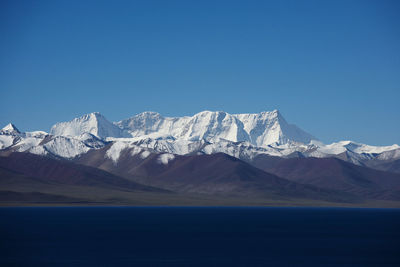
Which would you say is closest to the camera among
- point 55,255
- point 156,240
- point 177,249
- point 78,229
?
point 55,255

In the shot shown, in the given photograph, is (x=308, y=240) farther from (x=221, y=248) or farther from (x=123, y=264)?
(x=123, y=264)

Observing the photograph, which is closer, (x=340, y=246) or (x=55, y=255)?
(x=55, y=255)

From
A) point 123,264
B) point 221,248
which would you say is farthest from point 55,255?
point 221,248

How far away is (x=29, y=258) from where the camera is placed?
101625 mm

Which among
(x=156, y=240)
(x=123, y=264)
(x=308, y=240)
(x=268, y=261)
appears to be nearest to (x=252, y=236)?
(x=308, y=240)

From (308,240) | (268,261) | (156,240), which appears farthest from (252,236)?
(268,261)

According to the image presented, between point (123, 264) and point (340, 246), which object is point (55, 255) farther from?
point (340, 246)

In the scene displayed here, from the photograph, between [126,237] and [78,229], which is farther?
[78,229]

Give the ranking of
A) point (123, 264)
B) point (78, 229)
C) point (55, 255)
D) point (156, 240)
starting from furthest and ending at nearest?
1. point (78, 229)
2. point (156, 240)
3. point (55, 255)
4. point (123, 264)

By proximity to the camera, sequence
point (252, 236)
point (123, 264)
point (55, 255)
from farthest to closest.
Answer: point (252, 236) < point (55, 255) < point (123, 264)

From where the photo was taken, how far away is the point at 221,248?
11906 cm

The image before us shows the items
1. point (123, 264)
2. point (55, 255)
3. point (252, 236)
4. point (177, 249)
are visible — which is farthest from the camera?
point (252, 236)

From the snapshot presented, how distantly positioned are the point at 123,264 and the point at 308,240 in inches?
2017

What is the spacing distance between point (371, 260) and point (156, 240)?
45.8 metres
